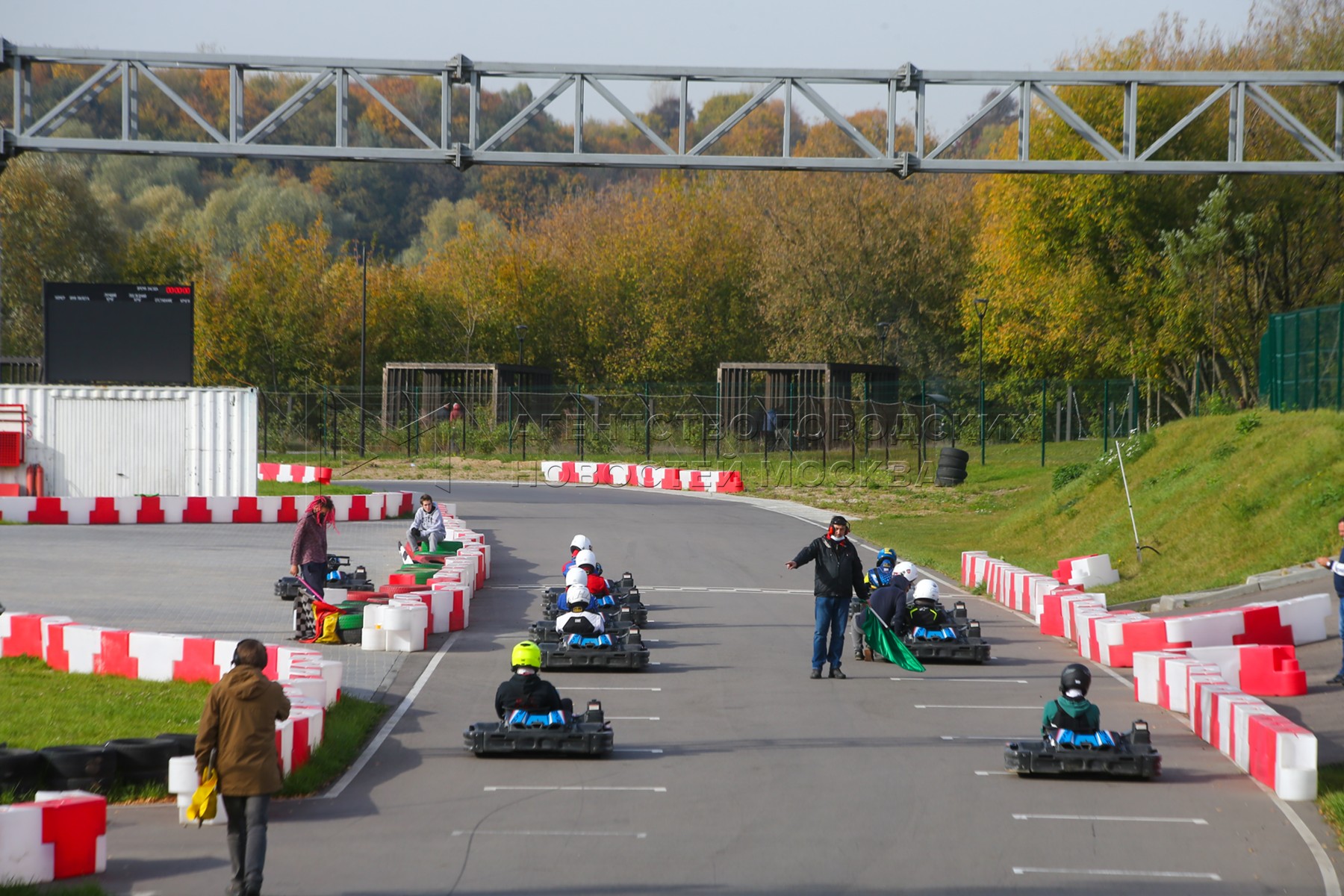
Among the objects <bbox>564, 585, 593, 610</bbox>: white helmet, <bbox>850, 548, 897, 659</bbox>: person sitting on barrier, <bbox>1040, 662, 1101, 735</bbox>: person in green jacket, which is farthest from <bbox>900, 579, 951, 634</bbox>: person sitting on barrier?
<bbox>1040, 662, 1101, 735</bbox>: person in green jacket

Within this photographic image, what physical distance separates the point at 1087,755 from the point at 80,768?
6834 mm

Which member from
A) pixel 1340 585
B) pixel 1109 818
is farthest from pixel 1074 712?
pixel 1340 585

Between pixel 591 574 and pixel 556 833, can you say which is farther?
pixel 591 574

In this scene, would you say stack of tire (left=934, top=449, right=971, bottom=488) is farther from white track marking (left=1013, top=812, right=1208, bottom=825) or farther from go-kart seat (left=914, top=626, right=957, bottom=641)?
white track marking (left=1013, top=812, right=1208, bottom=825)

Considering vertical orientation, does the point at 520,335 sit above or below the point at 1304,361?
above

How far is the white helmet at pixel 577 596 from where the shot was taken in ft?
47.6

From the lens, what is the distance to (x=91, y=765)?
29.0 ft

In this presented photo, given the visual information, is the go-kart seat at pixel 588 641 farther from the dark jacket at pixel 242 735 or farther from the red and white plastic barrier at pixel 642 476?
the red and white plastic barrier at pixel 642 476

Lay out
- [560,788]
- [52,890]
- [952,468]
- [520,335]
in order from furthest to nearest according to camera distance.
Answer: [520,335], [952,468], [560,788], [52,890]

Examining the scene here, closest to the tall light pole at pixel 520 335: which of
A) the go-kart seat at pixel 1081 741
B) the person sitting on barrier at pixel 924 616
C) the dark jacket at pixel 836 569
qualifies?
the person sitting on barrier at pixel 924 616

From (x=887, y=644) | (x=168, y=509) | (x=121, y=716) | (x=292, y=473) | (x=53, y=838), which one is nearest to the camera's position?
(x=53, y=838)

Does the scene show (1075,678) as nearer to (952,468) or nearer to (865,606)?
(865,606)

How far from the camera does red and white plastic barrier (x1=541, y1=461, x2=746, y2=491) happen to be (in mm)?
40000

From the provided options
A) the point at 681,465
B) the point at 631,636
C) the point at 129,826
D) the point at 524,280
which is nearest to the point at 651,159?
the point at 631,636
